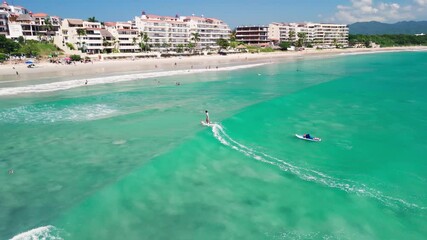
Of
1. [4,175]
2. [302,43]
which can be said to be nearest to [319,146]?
[4,175]

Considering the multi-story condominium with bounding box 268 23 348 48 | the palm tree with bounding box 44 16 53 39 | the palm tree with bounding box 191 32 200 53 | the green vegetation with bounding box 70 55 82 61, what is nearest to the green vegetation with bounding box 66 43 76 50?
the green vegetation with bounding box 70 55 82 61

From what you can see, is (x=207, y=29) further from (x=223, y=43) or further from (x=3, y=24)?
(x=3, y=24)

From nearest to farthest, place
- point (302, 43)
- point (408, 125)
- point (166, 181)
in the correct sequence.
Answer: point (166, 181), point (408, 125), point (302, 43)

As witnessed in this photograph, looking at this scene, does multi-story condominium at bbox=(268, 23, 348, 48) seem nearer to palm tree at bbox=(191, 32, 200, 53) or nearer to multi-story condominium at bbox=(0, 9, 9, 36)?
palm tree at bbox=(191, 32, 200, 53)

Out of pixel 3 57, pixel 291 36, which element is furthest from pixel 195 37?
pixel 3 57

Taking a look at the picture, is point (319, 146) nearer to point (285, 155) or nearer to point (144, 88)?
point (285, 155)

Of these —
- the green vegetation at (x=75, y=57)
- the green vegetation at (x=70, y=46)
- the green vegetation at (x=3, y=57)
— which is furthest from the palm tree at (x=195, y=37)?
the green vegetation at (x=3, y=57)

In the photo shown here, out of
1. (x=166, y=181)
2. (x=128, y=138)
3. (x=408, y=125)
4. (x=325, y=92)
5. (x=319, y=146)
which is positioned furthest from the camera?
(x=325, y=92)
